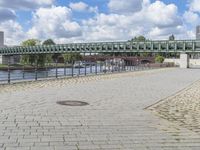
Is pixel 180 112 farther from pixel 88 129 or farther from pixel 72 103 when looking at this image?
pixel 88 129

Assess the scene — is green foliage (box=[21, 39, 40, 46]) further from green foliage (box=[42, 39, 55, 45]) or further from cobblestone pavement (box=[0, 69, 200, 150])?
cobblestone pavement (box=[0, 69, 200, 150])

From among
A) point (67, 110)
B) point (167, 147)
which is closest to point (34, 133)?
point (167, 147)

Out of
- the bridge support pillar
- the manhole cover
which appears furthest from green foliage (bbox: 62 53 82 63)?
the manhole cover

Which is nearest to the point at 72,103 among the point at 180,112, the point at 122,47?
the point at 180,112

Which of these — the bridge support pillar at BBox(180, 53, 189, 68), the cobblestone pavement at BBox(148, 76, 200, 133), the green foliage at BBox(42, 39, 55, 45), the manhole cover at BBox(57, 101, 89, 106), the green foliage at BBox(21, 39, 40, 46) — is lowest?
the cobblestone pavement at BBox(148, 76, 200, 133)

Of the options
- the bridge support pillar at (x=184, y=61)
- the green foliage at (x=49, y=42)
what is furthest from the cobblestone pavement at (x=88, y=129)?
the green foliage at (x=49, y=42)

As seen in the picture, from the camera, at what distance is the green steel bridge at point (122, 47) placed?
347ft

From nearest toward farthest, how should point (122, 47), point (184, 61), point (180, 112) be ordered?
point (180, 112)
point (184, 61)
point (122, 47)

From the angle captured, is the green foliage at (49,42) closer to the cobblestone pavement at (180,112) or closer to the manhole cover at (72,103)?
the cobblestone pavement at (180,112)

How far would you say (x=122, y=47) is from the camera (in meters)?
122

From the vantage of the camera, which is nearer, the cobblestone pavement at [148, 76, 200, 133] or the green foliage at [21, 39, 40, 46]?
the cobblestone pavement at [148, 76, 200, 133]

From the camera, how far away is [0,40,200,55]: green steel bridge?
105875 mm

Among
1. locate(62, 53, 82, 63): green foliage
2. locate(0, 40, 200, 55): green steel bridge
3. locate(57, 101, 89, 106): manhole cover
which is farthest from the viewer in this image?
locate(62, 53, 82, 63): green foliage

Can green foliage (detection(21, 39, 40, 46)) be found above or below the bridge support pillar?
above
